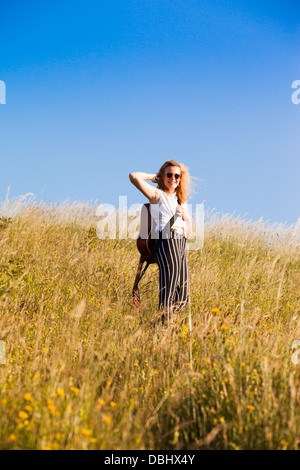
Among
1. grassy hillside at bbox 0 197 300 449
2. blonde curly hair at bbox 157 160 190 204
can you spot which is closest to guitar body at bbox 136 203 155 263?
blonde curly hair at bbox 157 160 190 204

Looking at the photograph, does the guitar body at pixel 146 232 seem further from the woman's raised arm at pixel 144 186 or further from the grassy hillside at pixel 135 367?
the grassy hillside at pixel 135 367

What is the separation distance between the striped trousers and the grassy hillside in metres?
0.24

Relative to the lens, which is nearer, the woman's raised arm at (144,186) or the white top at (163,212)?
the woman's raised arm at (144,186)

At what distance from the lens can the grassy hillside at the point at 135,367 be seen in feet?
6.80

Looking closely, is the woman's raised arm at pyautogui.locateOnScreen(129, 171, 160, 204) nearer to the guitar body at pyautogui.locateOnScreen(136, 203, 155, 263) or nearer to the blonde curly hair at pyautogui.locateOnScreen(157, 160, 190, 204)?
the guitar body at pyautogui.locateOnScreen(136, 203, 155, 263)

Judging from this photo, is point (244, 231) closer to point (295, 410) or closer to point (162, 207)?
point (162, 207)

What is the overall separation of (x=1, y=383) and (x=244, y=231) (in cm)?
914

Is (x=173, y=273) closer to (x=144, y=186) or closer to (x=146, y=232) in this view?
(x=146, y=232)

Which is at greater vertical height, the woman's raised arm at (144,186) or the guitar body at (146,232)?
the woman's raised arm at (144,186)

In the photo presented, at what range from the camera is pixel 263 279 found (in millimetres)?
6277

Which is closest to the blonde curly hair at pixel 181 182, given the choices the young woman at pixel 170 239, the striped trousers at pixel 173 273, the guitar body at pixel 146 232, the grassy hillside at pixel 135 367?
the young woman at pixel 170 239

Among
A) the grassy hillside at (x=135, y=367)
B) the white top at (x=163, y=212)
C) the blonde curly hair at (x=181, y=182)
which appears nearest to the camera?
the grassy hillside at (x=135, y=367)

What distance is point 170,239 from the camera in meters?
4.11
